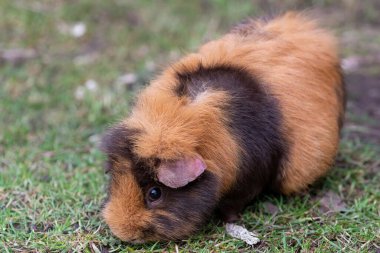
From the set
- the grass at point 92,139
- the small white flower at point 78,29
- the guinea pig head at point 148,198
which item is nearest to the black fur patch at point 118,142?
the guinea pig head at point 148,198

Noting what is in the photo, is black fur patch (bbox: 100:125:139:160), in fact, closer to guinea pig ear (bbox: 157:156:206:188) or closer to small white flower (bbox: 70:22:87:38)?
guinea pig ear (bbox: 157:156:206:188)

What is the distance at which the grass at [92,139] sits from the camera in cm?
291

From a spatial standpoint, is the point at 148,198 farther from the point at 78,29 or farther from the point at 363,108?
the point at 78,29

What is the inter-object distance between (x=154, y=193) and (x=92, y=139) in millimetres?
Result: 1620

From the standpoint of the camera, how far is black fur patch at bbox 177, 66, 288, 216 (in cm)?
283

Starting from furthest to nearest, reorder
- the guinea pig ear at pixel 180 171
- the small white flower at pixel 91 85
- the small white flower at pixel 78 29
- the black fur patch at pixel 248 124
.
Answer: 1. the small white flower at pixel 78 29
2. the small white flower at pixel 91 85
3. the black fur patch at pixel 248 124
4. the guinea pig ear at pixel 180 171

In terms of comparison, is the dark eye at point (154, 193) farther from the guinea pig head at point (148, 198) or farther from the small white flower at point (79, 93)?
the small white flower at point (79, 93)

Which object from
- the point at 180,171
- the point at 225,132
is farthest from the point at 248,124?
the point at 180,171

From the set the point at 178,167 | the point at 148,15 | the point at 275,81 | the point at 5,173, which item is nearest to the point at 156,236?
the point at 178,167

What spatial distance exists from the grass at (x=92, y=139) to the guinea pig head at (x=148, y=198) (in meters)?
0.16

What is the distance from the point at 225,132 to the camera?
277 cm

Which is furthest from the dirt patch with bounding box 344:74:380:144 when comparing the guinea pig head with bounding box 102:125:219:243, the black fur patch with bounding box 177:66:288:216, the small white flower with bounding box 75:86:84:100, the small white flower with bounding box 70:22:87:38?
the small white flower with bounding box 70:22:87:38

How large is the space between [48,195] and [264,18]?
1.68m

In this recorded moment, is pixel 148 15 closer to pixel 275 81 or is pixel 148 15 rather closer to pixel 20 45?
pixel 20 45
